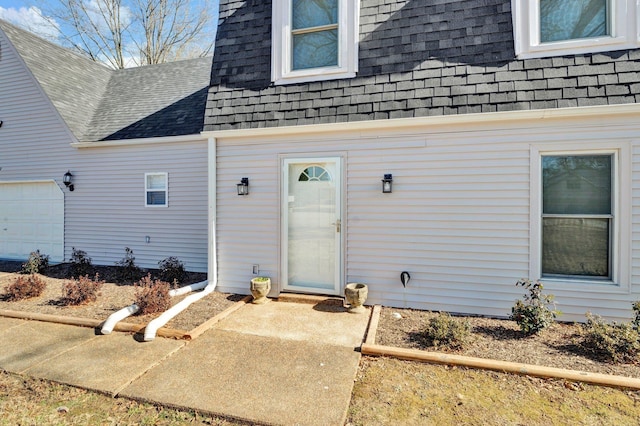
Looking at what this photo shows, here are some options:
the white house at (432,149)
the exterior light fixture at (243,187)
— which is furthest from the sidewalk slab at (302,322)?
the exterior light fixture at (243,187)

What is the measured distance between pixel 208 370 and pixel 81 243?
6925 millimetres

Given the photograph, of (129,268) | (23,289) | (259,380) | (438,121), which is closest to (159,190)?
(129,268)

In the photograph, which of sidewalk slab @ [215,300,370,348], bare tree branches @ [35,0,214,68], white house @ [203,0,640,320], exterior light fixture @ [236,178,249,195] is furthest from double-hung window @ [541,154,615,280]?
bare tree branches @ [35,0,214,68]

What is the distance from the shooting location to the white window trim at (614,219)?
4.16m

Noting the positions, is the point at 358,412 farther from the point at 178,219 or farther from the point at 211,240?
the point at 178,219

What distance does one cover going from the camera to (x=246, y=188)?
5484mm

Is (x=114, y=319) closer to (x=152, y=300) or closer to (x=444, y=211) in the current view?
(x=152, y=300)

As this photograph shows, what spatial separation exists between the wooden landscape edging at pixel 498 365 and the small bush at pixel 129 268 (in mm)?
5445

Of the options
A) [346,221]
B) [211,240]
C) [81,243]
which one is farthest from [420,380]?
[81,243]

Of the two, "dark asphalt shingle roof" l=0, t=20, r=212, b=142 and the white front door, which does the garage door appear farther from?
the white front door

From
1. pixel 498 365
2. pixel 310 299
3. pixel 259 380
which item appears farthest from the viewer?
pixel 310 299

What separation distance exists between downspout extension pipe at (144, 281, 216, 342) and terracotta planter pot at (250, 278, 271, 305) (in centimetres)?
88

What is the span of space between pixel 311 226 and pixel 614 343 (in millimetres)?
3869

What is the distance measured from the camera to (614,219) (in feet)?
13.8
